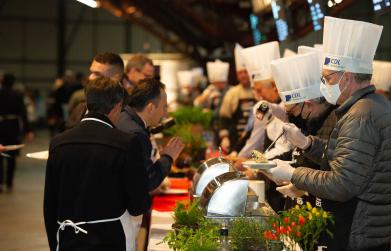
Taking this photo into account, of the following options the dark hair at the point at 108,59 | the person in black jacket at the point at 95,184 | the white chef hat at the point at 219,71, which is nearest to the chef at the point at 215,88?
the white chef hat at the point at 219,71

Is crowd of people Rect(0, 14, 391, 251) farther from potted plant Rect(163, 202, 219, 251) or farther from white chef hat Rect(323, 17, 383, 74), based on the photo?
potted plant Rect(163, 202, 219, 251)

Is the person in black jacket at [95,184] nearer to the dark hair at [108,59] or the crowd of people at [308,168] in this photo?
the crowd of people at [308,168]

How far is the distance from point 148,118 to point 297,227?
1539 millimetres

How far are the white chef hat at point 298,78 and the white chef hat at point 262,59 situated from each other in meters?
1.70

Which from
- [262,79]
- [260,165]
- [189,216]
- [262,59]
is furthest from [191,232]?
[262,59]

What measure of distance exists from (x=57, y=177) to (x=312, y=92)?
1.55 m

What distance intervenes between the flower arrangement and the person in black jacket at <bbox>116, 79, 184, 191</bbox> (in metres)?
1.14

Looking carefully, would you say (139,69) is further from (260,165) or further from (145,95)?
Answer: (260,165)

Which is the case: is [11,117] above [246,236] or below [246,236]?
below

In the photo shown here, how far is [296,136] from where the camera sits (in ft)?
13.4

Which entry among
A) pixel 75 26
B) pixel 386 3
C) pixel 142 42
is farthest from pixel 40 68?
pixel 386 3

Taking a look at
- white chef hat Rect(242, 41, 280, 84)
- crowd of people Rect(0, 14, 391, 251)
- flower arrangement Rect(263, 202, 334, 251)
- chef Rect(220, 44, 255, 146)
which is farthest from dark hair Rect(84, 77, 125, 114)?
chef Rect(220, 44, 255, 146)

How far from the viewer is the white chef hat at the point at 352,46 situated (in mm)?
3773

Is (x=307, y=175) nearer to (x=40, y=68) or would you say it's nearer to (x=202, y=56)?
(x=202, y=56)
